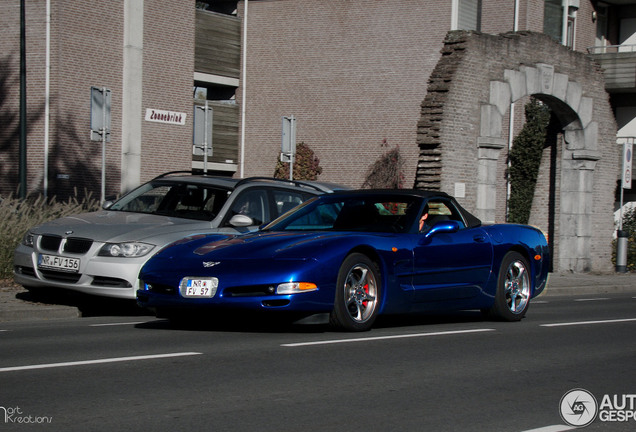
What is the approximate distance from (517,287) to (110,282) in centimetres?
467

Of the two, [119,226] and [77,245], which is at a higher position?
[119,226]

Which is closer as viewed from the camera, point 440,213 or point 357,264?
point 357,264

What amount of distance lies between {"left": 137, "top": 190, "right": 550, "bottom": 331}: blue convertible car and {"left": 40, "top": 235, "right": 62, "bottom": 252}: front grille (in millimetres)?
2401

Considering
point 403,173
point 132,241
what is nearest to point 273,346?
point 132,241

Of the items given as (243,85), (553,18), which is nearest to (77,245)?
(243,85)

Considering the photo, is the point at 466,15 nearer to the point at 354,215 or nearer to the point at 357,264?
the point at 354,215

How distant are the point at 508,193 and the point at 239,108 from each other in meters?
10.8

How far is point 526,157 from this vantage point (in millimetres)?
36375

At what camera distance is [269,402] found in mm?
6043

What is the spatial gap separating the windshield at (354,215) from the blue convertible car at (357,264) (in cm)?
1

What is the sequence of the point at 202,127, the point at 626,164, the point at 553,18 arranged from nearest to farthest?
the point at 202,127
the point at 626,164
the point at 553,18

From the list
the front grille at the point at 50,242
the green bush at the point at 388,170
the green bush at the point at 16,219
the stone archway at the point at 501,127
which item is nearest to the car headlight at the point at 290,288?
the front grille at the point at 50,242

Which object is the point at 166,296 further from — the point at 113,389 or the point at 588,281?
the point at 588,281

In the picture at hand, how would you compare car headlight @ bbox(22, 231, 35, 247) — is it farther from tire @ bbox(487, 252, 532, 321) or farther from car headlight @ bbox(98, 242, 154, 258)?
tire @ bbox(487, 252, 532, 321)
